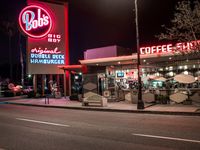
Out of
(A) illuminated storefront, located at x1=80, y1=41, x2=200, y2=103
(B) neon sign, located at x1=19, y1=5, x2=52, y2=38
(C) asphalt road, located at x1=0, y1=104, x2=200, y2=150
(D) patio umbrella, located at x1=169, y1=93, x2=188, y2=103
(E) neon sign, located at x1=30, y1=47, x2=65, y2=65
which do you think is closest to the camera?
(C) asphalt road, located at x1=0, y1=104, x2=200, y2=150

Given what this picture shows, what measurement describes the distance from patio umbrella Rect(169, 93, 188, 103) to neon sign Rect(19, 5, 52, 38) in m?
20.0

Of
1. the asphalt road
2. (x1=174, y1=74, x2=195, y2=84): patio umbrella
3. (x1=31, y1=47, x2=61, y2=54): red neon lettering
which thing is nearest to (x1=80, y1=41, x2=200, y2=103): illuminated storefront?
(x1=174, y1=74, x2=195, y2=84): patio umbrella

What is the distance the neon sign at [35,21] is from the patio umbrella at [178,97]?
20.0m

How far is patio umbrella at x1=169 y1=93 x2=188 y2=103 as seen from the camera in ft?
63.0

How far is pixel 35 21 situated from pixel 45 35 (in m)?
2.21

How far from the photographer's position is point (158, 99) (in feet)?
68.6

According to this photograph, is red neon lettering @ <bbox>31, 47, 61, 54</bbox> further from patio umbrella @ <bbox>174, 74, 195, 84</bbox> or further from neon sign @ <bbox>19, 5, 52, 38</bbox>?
patio umbrella @ <bbox>174, 74, 195, 84</bbox>

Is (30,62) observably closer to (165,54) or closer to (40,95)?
(40,95)

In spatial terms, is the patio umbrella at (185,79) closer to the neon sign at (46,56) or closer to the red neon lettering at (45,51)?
the neon sign at (46,56)

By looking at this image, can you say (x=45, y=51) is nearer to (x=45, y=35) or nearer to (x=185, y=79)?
(x=45, y=35)

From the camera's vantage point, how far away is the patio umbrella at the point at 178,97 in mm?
19211

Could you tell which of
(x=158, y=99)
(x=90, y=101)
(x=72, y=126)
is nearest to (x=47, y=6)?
(x=90, y=101)

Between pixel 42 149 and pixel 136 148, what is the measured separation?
268cm

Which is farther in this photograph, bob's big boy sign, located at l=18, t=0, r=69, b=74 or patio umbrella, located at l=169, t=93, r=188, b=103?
bob's big boy sign, located at l=18, t=0, r=69, b=74
